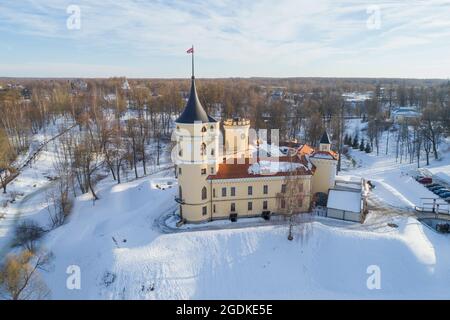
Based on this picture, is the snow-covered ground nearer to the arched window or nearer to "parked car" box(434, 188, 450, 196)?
"parked car" box(434, 188, 450, 196)

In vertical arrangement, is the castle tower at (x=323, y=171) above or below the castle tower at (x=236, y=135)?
below

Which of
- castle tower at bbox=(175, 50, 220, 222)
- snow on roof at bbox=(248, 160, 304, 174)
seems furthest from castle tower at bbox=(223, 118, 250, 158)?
castle tower at bbox=(175, 50, 220, 222)

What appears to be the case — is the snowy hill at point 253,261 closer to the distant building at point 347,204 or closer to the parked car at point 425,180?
the distant building at point 347,204

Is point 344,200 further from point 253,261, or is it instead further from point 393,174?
point 393,174

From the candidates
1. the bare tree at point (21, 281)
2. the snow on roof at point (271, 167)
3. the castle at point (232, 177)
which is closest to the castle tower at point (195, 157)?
the castle at point (232, 177)

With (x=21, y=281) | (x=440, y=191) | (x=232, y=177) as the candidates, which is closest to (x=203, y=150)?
(x=232, y=177)

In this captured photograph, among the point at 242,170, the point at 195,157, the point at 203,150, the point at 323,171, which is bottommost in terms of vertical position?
the point at 323,171
